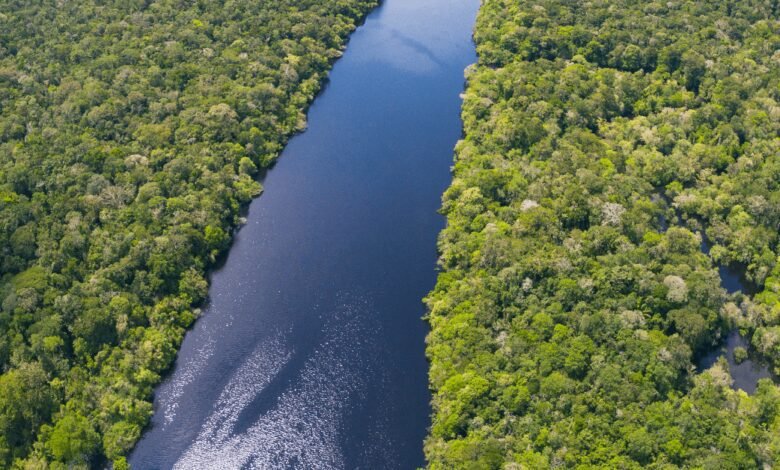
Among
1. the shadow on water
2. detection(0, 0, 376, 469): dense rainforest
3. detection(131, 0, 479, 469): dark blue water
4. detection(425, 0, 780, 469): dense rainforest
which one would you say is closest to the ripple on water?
detection(131, 0, 479, 469): dark blue water

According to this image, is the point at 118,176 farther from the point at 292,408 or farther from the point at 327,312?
the point at 292,408

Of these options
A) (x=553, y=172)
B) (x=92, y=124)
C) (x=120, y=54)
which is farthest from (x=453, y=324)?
(x=120, y=54)

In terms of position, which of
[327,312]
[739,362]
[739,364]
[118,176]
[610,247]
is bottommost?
[327,312]

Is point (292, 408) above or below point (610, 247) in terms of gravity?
below

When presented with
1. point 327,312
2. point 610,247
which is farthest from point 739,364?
point 327,312

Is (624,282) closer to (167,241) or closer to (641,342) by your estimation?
(641,342)

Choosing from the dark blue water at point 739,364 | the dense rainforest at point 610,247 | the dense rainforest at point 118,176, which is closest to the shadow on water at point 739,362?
the dark blue water at point 739,364
